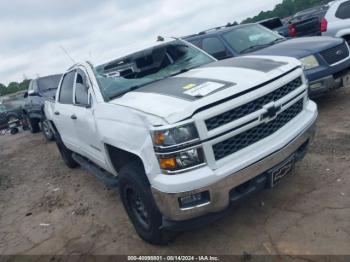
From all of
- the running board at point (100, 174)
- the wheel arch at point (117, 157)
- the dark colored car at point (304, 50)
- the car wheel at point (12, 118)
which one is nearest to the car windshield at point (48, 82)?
the dark colored car at point (304, 50)

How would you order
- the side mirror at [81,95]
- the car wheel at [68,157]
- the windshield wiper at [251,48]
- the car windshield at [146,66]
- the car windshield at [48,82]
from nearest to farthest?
the car windshield at [146,66] < the side mirror at [81,95] < the car wheel at [68,157] < the windshield wiper at [251,48] < the car windshield at [48,82]

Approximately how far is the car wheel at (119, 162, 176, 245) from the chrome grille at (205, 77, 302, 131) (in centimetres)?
82

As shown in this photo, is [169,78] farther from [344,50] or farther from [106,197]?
[344,50]

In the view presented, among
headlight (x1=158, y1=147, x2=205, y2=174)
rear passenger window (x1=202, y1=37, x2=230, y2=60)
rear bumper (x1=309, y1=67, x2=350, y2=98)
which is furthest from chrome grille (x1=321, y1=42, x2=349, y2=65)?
headlight (x1=158, y1=147, x2=205, y2=174)

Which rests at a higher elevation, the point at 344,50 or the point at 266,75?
the point at 266,75

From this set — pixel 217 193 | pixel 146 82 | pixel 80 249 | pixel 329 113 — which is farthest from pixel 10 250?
pixel 329 113

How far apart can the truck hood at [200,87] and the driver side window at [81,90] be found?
729mm

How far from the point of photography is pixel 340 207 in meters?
3.46

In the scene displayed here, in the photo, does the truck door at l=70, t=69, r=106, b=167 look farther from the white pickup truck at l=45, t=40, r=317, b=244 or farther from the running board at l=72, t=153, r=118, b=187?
the running board at l=72, t=153, r=118, b=187

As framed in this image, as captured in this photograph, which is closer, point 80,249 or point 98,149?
point 80,249

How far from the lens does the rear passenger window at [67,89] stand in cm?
504

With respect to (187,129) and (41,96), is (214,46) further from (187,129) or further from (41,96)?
(41,96)

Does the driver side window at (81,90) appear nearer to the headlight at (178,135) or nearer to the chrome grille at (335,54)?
the headlight at (178,135)

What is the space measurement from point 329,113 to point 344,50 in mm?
1156
